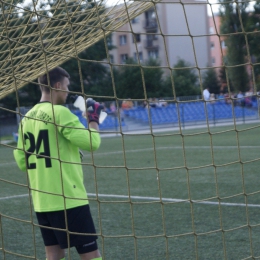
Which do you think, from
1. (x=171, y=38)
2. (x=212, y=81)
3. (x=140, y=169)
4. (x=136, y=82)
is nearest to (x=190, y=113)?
(x=136, y=82)

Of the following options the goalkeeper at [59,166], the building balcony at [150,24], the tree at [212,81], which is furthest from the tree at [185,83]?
the goalkeeper at [59,166]

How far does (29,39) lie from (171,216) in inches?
101

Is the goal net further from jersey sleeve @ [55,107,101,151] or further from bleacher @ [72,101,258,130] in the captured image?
bleacher @ [72,101,258,130]

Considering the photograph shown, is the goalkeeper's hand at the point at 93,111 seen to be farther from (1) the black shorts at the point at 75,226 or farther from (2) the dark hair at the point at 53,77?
(1) the black shorts at the point at 75,226

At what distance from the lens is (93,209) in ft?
22.8

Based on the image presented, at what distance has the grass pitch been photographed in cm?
381

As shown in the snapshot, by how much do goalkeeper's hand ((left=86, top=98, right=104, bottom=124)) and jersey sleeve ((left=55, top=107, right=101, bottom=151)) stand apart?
14cm

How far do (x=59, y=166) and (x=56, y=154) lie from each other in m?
0.07

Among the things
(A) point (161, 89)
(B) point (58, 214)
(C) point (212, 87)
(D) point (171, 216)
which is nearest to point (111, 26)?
(B) point (58, 214)

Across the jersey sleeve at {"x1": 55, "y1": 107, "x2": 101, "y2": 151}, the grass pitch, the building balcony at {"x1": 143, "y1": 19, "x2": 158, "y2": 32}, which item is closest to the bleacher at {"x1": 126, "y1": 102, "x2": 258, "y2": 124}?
the grass pitch

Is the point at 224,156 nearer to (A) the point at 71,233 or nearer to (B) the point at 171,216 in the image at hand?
(B) the point at 171,216

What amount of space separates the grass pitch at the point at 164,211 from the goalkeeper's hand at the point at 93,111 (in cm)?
24

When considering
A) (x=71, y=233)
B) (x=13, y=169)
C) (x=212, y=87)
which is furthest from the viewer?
(x=212, y=87)

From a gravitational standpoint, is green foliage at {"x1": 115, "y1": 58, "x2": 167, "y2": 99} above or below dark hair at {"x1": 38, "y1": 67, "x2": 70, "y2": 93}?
above
